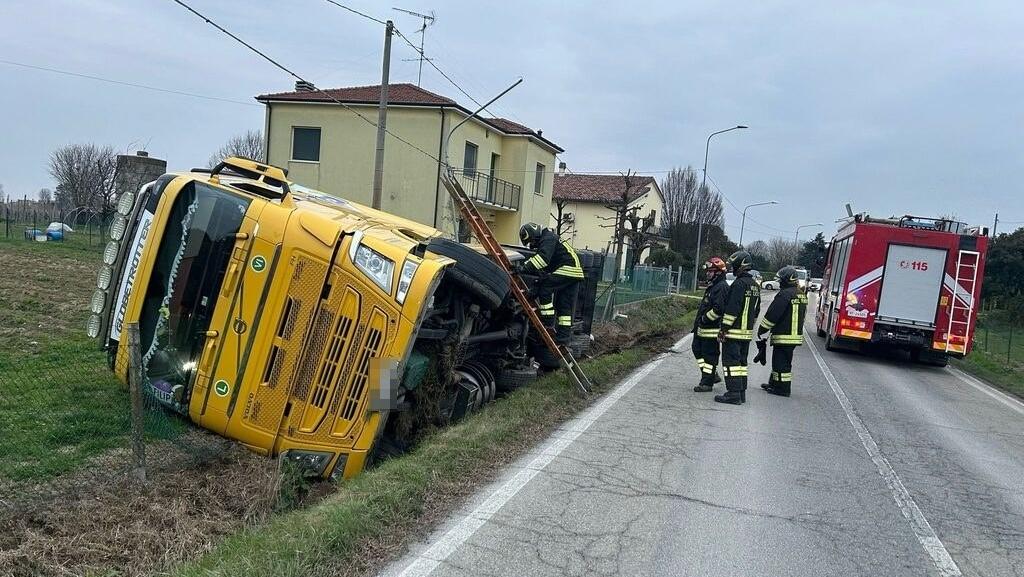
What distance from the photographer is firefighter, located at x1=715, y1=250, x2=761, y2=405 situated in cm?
907

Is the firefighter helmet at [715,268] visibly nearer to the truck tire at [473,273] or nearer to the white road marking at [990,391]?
the truck tire at [473,273]

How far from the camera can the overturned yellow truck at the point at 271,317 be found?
16.8 feet

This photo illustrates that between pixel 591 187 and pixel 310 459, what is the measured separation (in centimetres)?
4799

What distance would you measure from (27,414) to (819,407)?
8.20 m

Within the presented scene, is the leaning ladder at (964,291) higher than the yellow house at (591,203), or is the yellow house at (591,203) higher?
the yellow house at (591,203)

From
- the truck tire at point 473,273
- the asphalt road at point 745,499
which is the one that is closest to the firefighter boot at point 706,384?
the asphalt road at point 745,499

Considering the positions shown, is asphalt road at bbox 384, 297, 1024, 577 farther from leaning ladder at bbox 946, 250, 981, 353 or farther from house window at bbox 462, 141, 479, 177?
house window at bbox 462, 141, 479, 177

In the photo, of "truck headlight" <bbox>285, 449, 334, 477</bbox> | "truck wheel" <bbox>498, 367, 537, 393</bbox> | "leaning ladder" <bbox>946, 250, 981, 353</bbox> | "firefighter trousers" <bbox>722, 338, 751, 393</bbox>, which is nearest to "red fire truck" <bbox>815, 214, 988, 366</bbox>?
"leaning ladder" <bbox>946, 250, 981, 353</bbox>

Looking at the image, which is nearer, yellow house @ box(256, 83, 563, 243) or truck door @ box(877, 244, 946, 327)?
truck door @ box(877, 244, 946, 327)

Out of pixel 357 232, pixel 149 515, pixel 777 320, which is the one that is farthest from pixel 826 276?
pixel 149 515

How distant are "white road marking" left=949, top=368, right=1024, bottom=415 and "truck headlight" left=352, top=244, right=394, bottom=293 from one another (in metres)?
9.79

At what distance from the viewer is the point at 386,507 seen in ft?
14.8

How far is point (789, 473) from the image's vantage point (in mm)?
6203

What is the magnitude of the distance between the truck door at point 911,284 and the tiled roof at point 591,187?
109 ft
